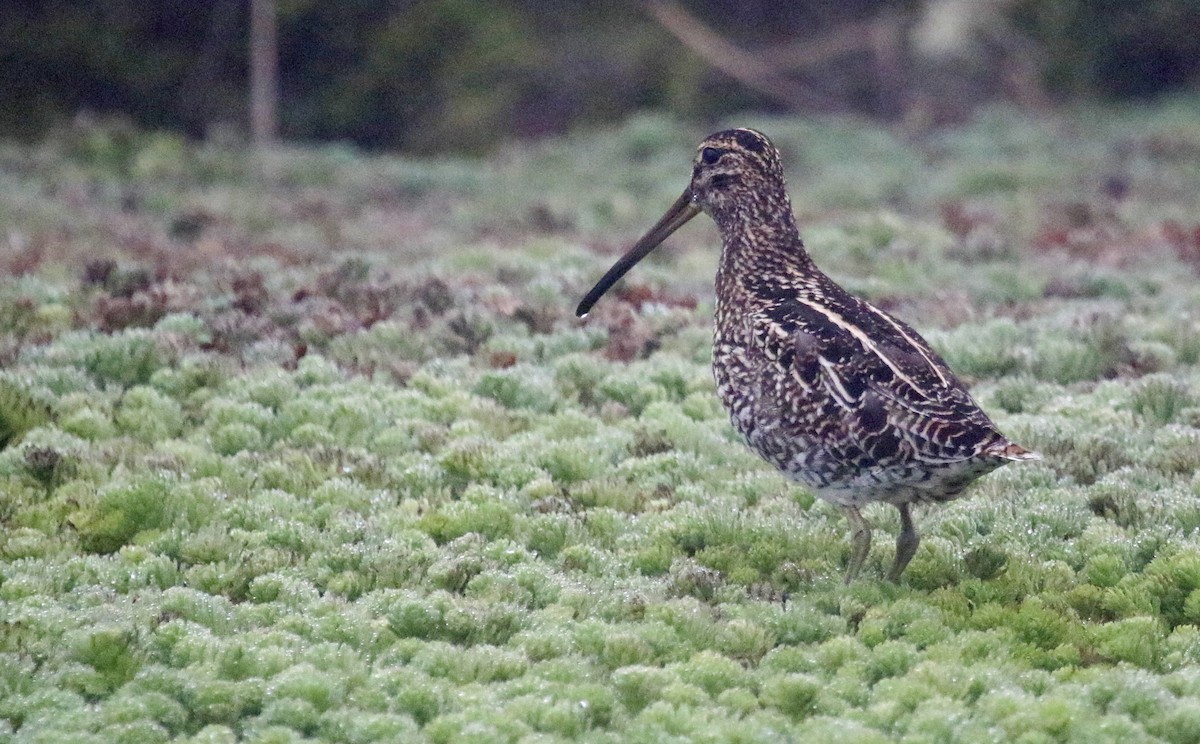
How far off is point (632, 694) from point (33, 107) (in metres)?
19.8

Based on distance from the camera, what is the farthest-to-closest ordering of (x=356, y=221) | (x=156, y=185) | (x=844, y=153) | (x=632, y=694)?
(x=844, y=153)
(x=156, y=185)
(x=356, y=221)
(x=632, y=694)

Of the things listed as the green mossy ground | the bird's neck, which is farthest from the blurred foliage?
the bird's neck

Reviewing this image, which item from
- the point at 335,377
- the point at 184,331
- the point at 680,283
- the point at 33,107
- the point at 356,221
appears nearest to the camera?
the point at 335,377

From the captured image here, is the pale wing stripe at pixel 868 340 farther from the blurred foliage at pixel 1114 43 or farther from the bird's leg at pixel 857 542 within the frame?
the blurred foliage at pixel 1114 43

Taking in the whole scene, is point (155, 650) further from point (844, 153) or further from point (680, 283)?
point (844, 153)

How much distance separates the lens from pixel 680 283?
14.9m

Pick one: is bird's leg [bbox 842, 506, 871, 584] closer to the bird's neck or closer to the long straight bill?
the bird's neck

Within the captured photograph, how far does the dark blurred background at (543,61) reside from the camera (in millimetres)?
24094

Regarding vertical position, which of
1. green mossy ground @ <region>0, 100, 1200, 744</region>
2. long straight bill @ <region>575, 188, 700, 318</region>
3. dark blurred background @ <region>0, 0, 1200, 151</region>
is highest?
dark blurred background @ <region>0, 0, 1200, 151</region>

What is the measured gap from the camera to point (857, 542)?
7.92 metres

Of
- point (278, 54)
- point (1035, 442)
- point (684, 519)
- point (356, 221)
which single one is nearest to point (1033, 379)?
point (1035, 442)

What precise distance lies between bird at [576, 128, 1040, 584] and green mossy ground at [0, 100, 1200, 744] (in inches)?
24.6

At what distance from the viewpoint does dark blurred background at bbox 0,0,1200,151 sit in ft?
79.0

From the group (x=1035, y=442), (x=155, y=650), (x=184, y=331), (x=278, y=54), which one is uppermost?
(x=278, y=54)
